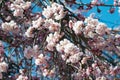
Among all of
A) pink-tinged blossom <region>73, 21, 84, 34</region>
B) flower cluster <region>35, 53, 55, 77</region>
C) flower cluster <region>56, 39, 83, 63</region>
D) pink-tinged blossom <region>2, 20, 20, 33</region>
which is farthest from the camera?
pink-tinged blossom <region>2, 20, 20, 33</region>

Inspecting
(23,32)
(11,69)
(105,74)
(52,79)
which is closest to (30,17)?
(23,32)

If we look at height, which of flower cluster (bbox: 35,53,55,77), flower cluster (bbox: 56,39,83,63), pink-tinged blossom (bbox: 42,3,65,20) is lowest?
flower cluster (bbox: 35,53,55,77)

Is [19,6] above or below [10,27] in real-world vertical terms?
above

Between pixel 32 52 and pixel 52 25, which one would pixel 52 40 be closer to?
pixel 52 25

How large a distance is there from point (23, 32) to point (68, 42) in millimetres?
936

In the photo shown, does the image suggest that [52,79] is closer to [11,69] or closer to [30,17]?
[11,69]

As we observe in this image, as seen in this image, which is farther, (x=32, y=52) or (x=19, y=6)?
(x=19, y=6)

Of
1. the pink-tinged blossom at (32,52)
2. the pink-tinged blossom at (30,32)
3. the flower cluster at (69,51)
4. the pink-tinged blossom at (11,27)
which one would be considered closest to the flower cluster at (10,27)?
the pink-tinged blossom at (11,27)

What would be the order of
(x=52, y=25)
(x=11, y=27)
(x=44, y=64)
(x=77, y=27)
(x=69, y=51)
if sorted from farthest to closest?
(x=11, y=27), (x=44, y=64), (x=52, y=25), (x=77, y=27), (x=69, y=51)

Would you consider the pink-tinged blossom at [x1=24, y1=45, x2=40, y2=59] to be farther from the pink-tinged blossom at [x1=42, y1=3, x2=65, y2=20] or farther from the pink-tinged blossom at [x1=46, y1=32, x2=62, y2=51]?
the pink-tinged blossom at [x1=42, y1=3, x2=65, y2=20]

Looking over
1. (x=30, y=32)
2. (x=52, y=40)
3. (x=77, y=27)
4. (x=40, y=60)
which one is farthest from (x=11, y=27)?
(x=77, y=27)

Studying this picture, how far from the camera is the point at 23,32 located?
5125 mm

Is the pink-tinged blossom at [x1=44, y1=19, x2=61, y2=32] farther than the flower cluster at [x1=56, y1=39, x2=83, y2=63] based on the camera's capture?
Yes

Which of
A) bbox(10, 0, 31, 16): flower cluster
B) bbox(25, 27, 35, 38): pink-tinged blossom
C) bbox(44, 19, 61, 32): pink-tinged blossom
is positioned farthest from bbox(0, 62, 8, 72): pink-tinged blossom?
bbox(10, 0, 31, 16): flower cluster
